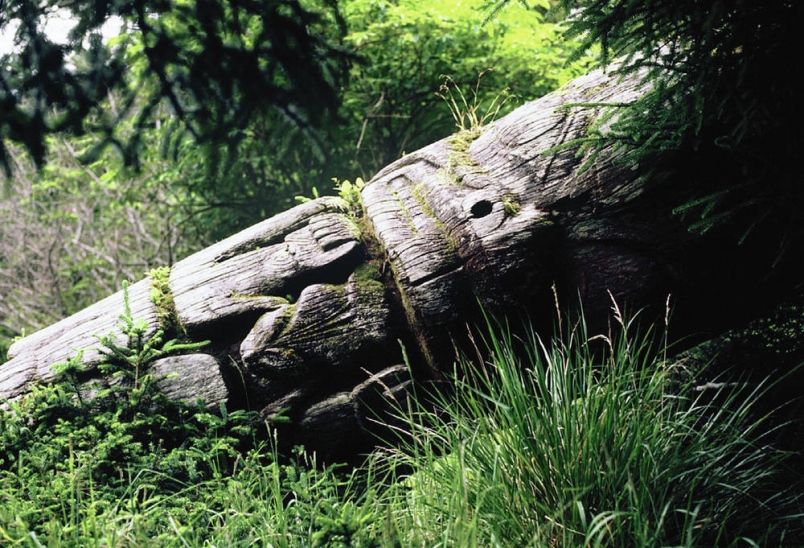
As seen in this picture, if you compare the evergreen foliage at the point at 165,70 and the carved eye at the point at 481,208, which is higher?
the evergreen foliage at the point at 165,70

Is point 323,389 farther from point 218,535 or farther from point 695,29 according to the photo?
point 695,29

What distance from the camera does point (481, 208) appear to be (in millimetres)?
3549

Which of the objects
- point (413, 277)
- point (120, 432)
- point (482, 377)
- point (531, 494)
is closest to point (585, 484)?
point (531, 494)

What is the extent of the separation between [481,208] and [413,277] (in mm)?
586

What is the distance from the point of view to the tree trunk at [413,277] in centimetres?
327

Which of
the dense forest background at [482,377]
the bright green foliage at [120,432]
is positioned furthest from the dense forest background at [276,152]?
the bright green foliage at [120,432]

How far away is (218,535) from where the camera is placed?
7.40ft

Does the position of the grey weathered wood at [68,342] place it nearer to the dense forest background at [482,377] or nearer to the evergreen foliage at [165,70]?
the dense forest background at [482,377]

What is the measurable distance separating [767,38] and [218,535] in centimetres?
290

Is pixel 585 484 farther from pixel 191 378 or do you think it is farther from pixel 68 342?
pixel 68 342

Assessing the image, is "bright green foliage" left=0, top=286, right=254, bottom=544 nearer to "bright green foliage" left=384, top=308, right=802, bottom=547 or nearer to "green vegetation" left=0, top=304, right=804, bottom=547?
"green vegetation" left=0, top=304, right=804, bottom=547

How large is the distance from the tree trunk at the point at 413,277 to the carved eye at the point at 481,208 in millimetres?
12

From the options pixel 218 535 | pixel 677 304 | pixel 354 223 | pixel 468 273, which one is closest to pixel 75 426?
pixel 218 535

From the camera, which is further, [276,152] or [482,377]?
[276,152]
